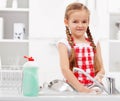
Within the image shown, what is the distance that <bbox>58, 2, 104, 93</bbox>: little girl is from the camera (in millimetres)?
1431

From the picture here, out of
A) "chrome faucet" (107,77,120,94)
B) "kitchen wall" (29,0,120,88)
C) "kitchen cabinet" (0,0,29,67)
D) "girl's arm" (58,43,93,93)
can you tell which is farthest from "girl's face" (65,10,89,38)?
"kitchen cabinet" (0,0,29,67)

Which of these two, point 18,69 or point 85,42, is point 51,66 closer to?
point 18,69

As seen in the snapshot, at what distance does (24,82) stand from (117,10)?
5.36 feet

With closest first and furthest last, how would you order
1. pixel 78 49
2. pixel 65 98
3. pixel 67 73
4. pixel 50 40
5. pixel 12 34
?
pixel 65 98 → pixel 67 73 → pixel 78 49 → pixel 50 40 → pixel 12 34

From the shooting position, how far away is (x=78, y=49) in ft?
4.92

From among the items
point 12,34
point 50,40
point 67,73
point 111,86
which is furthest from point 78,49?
point 12,34

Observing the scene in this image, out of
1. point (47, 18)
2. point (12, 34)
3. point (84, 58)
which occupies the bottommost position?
point (84, 58)

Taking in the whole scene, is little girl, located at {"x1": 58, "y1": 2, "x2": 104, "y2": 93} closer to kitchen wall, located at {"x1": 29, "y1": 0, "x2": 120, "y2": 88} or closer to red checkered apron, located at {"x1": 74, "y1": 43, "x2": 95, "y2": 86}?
red checkered apron, located at {"x1": 74, "y1": 43, "x2": 95, "y2": 86}

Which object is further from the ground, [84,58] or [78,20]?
[78,20]

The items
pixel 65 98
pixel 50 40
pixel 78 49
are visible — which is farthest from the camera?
pixel 50 40

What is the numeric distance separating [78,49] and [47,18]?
→ 40.9 inches

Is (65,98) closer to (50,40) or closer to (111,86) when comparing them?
(111,86)

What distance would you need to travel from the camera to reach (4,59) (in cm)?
269

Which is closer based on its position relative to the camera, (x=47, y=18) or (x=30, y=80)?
(x=30, y=80)
